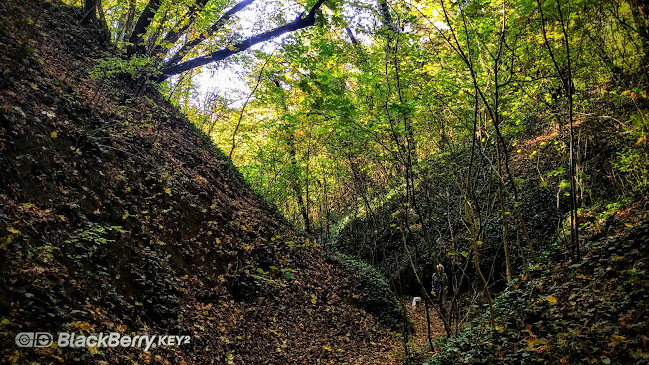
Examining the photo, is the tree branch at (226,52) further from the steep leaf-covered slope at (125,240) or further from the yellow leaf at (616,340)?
the yellow leaf at (616,340)

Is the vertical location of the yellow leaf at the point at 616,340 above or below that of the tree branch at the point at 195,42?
below

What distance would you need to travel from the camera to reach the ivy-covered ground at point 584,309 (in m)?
3.90

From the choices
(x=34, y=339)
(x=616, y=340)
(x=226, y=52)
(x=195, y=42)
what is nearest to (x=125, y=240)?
(x=34, y=339)

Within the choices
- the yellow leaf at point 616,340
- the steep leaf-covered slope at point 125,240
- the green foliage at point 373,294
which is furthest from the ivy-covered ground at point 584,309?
the green foliage at point 373,294

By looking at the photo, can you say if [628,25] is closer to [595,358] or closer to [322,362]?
[595,358]

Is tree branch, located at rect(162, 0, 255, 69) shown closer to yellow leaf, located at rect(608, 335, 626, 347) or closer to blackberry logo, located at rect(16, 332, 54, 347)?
blackberry logo, located at rect(16, 332, 54, 347)

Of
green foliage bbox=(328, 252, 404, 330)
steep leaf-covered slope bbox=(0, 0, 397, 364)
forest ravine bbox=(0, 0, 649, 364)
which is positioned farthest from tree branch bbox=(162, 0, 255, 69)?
green foliage bbox=(328, 252, 404, 330)

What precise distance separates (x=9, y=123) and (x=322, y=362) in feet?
23.1

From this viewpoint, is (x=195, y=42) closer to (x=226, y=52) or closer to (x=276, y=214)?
(x=226, y=52)

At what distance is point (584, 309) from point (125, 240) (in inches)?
272

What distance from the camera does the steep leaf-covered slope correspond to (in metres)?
4.04

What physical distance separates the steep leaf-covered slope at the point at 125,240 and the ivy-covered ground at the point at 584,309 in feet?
12.3

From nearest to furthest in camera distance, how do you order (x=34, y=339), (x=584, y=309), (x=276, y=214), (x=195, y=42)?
(x=34, y=339)
(x=584, y=309)
(x=195, y=42)
(x=276, y=214)

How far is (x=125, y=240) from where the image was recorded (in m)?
5.64
